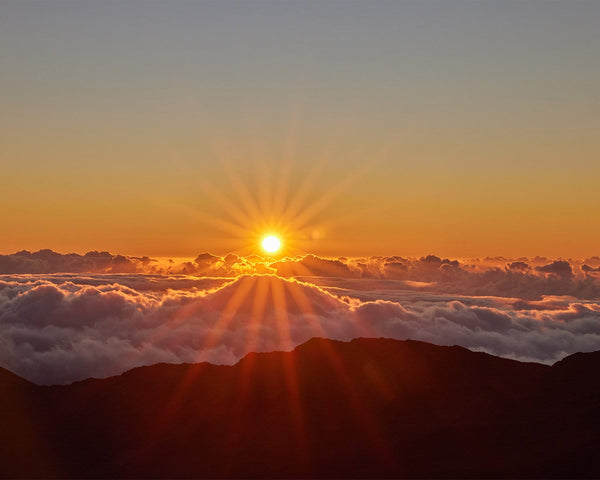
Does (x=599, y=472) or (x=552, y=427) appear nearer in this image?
(x=599, y=472)

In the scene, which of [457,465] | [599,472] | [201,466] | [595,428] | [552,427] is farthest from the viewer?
[201,466]

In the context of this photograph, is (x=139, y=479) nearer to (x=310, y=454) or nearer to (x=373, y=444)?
(x=310, y=454)

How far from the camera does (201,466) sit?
196000mm

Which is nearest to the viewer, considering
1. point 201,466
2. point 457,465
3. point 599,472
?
point 599,472

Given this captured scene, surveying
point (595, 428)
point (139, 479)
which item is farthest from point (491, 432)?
point (139, 479)

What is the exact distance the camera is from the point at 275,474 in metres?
178

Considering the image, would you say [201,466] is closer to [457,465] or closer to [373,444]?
[373,444]

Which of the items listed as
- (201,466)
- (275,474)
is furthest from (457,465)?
(201,466)

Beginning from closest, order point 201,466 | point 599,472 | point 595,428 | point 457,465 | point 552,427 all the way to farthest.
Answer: point 599,472 → point 457,465 → point 595,428 → point 552,427 → point 201,466

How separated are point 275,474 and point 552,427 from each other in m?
78.6

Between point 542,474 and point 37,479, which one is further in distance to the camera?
point 37,479

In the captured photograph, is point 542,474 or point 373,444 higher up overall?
point 373,444

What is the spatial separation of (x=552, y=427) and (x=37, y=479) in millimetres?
150152

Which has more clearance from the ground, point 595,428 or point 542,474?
point 595,428
